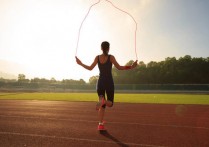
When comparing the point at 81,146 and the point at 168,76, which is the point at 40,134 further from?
the point at 168,76

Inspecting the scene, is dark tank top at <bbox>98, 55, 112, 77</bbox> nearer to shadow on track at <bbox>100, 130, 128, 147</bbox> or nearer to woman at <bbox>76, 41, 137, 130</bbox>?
woman at <bbox>76, 41, 137, 130</bbox>

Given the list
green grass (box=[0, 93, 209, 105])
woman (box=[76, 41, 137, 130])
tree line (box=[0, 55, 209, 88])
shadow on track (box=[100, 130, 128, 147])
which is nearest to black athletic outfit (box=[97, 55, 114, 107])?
woman (box=[76, 41, 137, 130])

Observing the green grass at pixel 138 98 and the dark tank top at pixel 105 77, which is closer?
the dark tank top at pixel 105 77

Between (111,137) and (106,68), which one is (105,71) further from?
(111,137)

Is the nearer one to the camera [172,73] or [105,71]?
[105,71]

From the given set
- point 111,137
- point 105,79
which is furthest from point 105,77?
point 111,137

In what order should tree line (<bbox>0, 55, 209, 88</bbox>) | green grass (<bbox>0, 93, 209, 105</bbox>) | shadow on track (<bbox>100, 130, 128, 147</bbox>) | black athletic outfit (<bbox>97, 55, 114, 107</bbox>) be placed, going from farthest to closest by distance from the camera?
tree line (<bbox>0, 55, 209, 88</bbox>), green grass (<bbox>0, 93, 209, 105</bbox>), black athletic outfit (<bbox>97, 55, 114, 107</bbox>), shadow on track (<bbox>100, 130, 128, 147</bbox>)

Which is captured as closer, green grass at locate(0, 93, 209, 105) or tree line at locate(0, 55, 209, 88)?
green grass at locate(0, 93, 209, 105)

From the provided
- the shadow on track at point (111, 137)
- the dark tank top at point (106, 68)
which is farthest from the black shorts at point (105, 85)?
the shadow on track at point (111, 137)

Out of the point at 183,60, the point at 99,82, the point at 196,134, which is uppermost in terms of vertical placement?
the point at 183,60

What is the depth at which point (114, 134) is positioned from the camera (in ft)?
23.6

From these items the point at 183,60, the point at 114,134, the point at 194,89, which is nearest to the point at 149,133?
the point at 114,134

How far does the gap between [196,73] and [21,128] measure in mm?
76377

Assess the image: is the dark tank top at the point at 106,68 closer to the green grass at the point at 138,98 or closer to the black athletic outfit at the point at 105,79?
the black athletic outfit at the point at 105,79
